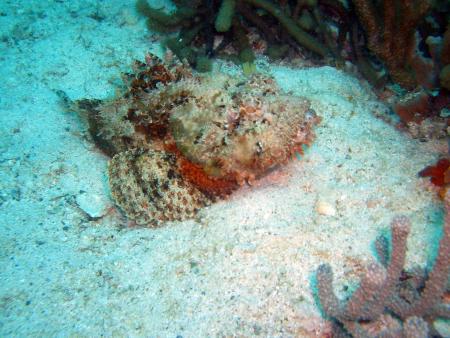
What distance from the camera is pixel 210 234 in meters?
3.45

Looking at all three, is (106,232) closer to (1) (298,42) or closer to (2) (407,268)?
(2) (407,268)

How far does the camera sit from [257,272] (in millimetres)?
3002

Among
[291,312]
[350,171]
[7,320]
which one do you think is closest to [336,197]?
[350,171]

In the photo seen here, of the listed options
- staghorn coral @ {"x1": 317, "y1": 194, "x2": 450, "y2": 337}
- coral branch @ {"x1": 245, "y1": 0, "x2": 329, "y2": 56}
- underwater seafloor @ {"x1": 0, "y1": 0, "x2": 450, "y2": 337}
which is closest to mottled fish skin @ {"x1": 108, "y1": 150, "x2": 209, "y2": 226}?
underwater seafloor @ {"x1": 0, "y1": 0, "x2": 450, "y2": 337}

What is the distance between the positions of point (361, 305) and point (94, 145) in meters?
3.83

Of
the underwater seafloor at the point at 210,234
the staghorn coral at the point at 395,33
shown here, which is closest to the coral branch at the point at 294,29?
the underwater seafloor at the point at 210,234

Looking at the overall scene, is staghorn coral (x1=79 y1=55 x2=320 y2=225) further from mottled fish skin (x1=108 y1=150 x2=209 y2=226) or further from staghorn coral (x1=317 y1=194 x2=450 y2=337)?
staghorn coral (x1=317 y1=194 x2=450 y2=337)

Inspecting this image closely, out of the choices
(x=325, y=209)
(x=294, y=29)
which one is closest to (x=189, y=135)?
(x=325, y=209)

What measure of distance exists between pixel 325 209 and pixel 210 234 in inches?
44.7

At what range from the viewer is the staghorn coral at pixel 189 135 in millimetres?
3396

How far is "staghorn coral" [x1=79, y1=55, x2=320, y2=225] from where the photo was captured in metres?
3.40

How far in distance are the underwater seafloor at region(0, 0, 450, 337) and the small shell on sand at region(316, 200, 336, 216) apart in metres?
0.01

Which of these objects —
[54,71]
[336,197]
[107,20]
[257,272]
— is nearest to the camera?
[257,272]

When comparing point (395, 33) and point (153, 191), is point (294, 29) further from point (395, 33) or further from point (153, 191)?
point (153, 191)
